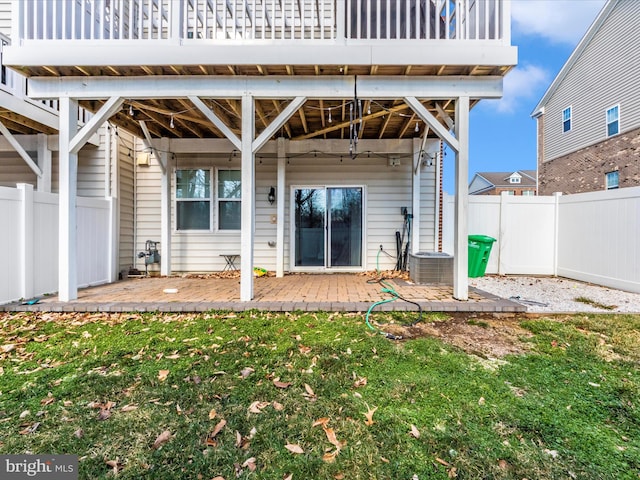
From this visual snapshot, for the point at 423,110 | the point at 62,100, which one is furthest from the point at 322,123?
the point at 62,100

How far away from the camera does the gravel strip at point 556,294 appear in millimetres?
4316

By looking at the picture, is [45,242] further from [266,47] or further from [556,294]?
[556,294]

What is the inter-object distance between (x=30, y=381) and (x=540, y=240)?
8586 millimetres

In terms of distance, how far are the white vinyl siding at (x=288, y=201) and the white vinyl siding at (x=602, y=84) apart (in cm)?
809

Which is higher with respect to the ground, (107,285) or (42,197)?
(42,197)

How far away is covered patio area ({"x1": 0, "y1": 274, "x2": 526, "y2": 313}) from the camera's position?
4.11 metres

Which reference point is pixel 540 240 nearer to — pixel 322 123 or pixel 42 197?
pixel 322 123

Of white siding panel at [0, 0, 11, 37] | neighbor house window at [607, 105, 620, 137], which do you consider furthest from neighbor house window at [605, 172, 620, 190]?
white siding panel at [0, 0, 11, 37]

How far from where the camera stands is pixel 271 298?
14.8ft

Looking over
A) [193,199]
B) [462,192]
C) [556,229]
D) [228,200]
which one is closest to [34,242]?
[193,199]

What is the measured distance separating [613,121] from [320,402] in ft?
44.8

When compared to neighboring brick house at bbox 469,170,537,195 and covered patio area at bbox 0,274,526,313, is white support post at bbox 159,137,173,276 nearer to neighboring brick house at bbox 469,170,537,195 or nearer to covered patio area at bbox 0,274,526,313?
covered patio area at bbox 0,274,526,313

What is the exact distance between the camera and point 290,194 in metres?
7.16

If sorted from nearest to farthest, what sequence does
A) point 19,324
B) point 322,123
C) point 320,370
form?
1. point 320,370
2. point 19,324
3. point 322,123
